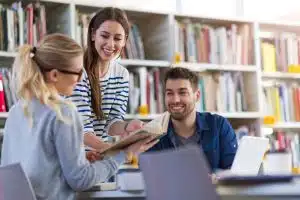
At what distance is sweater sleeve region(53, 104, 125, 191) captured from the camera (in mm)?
1854

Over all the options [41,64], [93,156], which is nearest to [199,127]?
[93,156]

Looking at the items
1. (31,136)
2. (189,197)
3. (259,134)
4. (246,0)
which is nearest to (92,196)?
(31,136)

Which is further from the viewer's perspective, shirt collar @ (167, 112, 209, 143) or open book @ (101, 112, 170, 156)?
shirt collar @ (167, 112, 209, 143)

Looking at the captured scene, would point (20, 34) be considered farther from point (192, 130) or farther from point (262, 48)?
point (262, 48)

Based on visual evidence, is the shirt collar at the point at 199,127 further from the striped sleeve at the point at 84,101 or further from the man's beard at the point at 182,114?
the striped sleeve at the point at 84,101

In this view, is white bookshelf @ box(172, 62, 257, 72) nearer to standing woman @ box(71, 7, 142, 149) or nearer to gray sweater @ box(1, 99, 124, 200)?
standing woman @ box(71, 7, 142, 149)

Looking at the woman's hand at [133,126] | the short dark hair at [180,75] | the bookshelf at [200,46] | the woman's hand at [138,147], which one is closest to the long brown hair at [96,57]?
the woman's hand at [133,126]

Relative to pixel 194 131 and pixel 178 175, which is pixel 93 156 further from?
pixel 194 131

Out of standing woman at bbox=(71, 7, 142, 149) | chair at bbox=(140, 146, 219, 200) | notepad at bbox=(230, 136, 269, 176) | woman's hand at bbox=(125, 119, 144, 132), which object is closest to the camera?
chair at bbox=(140, 146, 219, 200)

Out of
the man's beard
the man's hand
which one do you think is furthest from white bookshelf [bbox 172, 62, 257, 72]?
the man's hand

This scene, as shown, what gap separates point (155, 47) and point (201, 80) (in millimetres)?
404

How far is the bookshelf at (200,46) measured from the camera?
3.88 m

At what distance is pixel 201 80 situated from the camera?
4.21 metres

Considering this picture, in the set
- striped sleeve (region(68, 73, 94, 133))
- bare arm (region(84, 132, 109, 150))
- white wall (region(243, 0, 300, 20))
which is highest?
white wall (region(243, 0, 300, 20))
